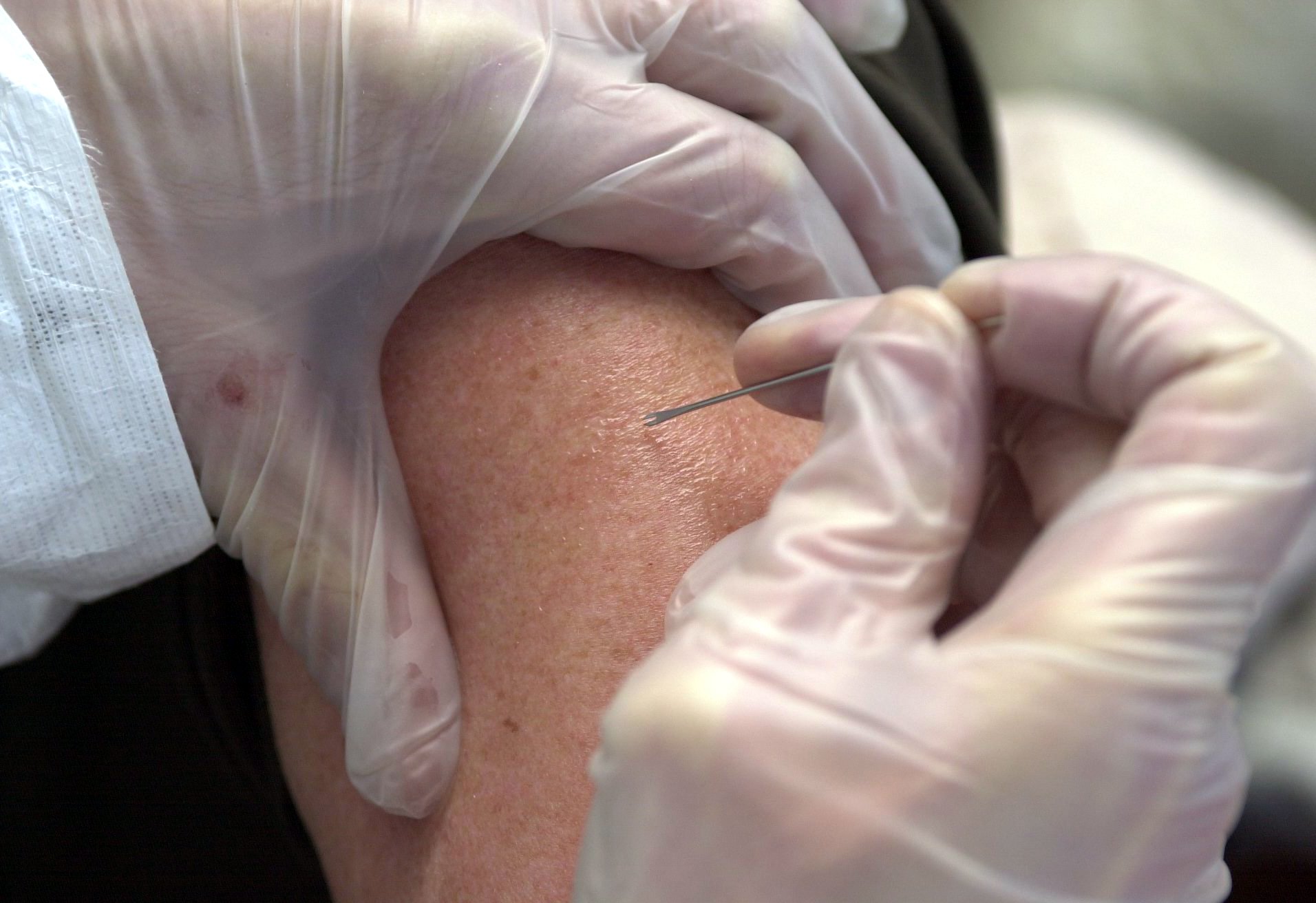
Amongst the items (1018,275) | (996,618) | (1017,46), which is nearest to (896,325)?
(1018,275)

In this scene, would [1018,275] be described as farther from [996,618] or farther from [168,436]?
[168,436]

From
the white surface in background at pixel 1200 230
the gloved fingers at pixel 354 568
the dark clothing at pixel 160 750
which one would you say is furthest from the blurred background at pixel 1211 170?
the gloved fingers at pixel 354 568

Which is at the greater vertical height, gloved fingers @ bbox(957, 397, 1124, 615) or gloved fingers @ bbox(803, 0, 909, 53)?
gloved fingers @ bbox(803, 0, 909, 53)

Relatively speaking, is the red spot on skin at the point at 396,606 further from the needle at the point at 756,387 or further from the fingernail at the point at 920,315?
the fingernail at the point at 920,315

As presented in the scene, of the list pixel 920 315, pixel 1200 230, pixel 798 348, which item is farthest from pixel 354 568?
pixel 1200 230

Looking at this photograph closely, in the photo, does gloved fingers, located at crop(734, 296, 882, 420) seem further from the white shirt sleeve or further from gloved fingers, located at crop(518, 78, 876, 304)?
the white shirt sleeve

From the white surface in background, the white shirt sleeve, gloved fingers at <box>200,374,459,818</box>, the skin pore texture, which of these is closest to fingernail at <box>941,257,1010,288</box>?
the skin pore texture

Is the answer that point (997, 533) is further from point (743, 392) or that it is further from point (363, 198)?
point (363, 198)
